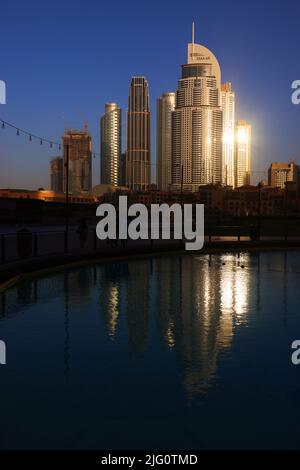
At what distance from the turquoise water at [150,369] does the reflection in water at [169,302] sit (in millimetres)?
42

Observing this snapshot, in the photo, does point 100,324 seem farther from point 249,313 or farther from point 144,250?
point 144,250

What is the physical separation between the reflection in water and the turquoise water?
4 cm

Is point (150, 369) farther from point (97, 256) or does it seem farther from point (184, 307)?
point (97, 256)

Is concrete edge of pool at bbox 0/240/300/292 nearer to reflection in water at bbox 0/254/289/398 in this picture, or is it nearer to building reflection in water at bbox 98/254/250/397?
reflection in water at bbox 0/254/289/398

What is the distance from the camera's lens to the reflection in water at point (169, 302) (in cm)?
966

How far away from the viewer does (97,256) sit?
26.9m

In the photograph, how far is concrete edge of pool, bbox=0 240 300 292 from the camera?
19.1m

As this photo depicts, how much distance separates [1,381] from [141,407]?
2365mm

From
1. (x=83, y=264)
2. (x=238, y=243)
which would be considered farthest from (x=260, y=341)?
(x=238, y=243)

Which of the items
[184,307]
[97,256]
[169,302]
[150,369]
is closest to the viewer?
[150,369]

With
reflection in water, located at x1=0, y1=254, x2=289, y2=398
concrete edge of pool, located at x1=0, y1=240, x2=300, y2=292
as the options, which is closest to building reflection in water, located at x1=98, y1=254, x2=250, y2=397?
reflection in water, located at x1=0, y1=254, x2=289, y2=398

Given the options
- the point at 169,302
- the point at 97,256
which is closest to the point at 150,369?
the point at 169,302

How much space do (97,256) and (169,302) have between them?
12.5 m

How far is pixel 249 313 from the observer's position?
43.2 feet
